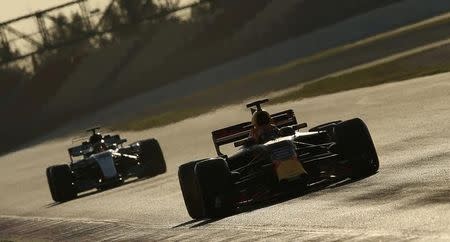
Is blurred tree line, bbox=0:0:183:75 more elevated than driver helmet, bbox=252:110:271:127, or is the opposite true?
blurred tree line, bbox=0:0:183:75

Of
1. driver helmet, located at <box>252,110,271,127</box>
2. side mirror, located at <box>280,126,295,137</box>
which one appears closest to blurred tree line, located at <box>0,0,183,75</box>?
driver helmet, located at <box>252,110,271,127</box>

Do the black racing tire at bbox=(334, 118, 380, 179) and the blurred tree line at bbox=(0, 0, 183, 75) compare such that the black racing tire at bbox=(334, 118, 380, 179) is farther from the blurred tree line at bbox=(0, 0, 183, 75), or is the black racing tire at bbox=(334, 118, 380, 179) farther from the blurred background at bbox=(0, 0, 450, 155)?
the blurred tree line at bbox=(0, 0, 183, 75)

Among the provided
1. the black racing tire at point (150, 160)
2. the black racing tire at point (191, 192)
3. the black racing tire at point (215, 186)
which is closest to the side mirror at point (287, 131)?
the black racing tire at point (191, 192)

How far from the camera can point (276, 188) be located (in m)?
22.9

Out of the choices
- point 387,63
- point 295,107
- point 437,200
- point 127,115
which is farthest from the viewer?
point 127,115

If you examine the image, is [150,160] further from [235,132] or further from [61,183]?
[235,132]

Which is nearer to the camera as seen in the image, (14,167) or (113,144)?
(113,144)

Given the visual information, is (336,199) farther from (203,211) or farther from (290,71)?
(290,71)

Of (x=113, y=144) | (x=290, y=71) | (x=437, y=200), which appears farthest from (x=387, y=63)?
(x=437, y=200)

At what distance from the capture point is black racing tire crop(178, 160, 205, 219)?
75.5 ft

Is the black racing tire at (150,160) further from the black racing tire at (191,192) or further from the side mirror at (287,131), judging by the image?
the black racing tire at (191,192)

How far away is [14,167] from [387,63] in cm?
2135

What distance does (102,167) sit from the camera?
38000mm

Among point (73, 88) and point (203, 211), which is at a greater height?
point (73, 88)
